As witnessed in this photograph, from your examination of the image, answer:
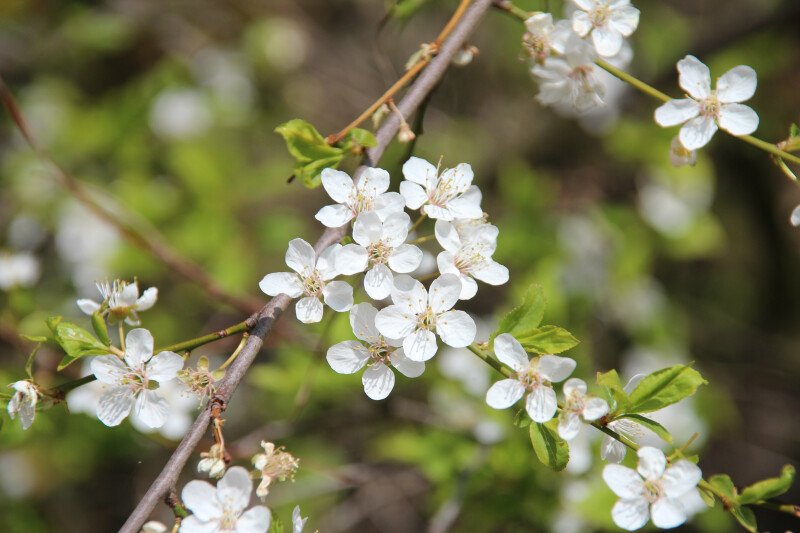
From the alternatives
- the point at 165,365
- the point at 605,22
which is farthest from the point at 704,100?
the point at 165,365

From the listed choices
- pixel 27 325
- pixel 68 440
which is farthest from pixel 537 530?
pixel 68 440

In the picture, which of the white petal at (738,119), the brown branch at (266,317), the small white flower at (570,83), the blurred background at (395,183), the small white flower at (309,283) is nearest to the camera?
the brown branch at (266,317)

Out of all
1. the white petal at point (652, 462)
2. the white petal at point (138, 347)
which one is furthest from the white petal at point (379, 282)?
the white petal at point (652, 462)

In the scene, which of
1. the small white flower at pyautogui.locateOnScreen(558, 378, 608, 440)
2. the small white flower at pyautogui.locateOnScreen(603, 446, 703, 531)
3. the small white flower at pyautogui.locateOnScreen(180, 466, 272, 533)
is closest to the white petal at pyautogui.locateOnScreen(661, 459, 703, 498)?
the small white flower at pyautogui.locateOnScreen(603, 446, 703, 531)

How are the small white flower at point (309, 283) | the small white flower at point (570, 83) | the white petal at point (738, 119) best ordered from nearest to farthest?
1. the small white flower at point (309, 283)
2. the white petal at point (738, 119)
3. the small white flower at point (570, 83)

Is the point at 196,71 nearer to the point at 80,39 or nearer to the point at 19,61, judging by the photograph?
the point at 80,39

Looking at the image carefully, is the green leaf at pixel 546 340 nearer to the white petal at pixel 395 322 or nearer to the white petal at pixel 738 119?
the white petal at pixel 395 322

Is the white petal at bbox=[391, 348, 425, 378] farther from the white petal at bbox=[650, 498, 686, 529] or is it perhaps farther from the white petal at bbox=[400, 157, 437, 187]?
the white petal at bbox=[650, 498, 686, 529]
